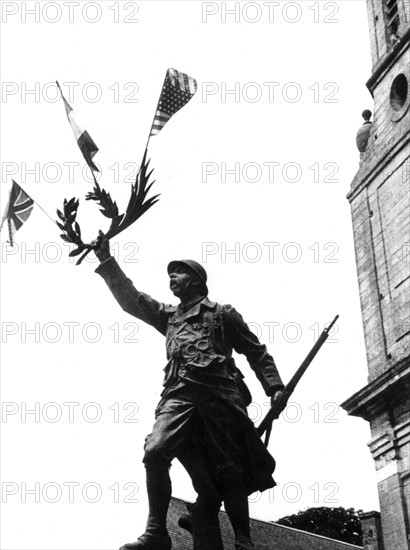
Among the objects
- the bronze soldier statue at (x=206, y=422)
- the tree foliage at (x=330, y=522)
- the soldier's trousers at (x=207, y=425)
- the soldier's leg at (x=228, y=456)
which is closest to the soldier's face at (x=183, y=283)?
the bronze soldier statue at (x=206, y=422)

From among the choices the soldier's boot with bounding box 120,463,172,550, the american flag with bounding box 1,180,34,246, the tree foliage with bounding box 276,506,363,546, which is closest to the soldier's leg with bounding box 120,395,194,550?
the soldier's boot with bounding box 120,463,172,550

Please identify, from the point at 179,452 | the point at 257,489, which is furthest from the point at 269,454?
the point at 179,452

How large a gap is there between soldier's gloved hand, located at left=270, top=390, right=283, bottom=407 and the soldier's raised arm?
3.43 feet

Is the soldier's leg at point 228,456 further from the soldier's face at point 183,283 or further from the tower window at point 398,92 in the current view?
the tower window at point 398,92

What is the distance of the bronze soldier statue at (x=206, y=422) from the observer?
650cm

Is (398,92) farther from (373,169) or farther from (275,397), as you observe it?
(275,397)

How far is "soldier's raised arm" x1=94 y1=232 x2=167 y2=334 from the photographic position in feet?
23.6

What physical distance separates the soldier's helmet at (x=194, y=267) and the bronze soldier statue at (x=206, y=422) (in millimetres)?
190

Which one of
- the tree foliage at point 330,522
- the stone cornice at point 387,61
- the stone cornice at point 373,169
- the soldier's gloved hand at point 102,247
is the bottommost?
the soldier's gloved hand at point 102,247

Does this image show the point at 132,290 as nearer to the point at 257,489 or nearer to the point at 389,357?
the point at 257,489

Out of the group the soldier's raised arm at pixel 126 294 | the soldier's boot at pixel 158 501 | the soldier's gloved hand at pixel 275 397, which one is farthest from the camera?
the soldier's raised arm at pixel 126 294

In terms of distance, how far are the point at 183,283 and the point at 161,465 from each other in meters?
1.54

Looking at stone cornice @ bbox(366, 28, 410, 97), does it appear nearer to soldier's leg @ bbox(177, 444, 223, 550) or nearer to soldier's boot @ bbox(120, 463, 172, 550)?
soldier's leg @ bbox(177, 444, 223, 550)

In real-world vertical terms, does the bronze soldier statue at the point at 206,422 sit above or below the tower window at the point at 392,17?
below
